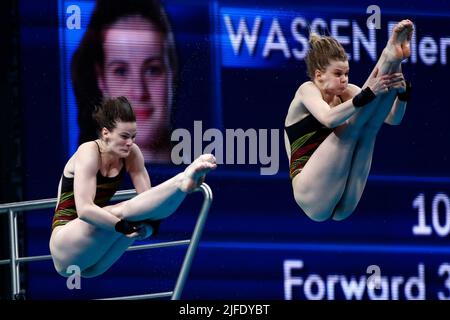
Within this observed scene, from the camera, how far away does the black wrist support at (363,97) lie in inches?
231

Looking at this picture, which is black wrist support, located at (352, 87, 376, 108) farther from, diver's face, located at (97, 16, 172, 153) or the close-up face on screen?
diver's face, located at (97, 16, 172, 153)

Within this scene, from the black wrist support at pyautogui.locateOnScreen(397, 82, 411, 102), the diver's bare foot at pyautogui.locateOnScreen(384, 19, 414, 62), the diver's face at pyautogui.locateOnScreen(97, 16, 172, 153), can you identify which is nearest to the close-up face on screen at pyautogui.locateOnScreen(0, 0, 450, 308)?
the diver's face at pyautogui.locateOnScreen(97, 16, 172, 153)

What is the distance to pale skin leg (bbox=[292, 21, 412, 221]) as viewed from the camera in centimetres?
586

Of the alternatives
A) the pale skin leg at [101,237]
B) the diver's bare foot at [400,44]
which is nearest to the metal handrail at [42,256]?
the pale skin leg at [101,237]

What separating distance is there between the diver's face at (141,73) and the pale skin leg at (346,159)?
73 centimetres

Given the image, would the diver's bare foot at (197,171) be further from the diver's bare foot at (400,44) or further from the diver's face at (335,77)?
the diver's bare foot at (400,44)

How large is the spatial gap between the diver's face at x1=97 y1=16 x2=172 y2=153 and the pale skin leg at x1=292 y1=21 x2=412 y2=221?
73cm

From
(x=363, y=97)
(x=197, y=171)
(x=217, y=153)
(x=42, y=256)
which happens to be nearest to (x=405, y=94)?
(x=363, y=97)

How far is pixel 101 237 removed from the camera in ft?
20.6

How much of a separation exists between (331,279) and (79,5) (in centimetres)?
168

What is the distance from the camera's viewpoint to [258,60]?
6770 mm
